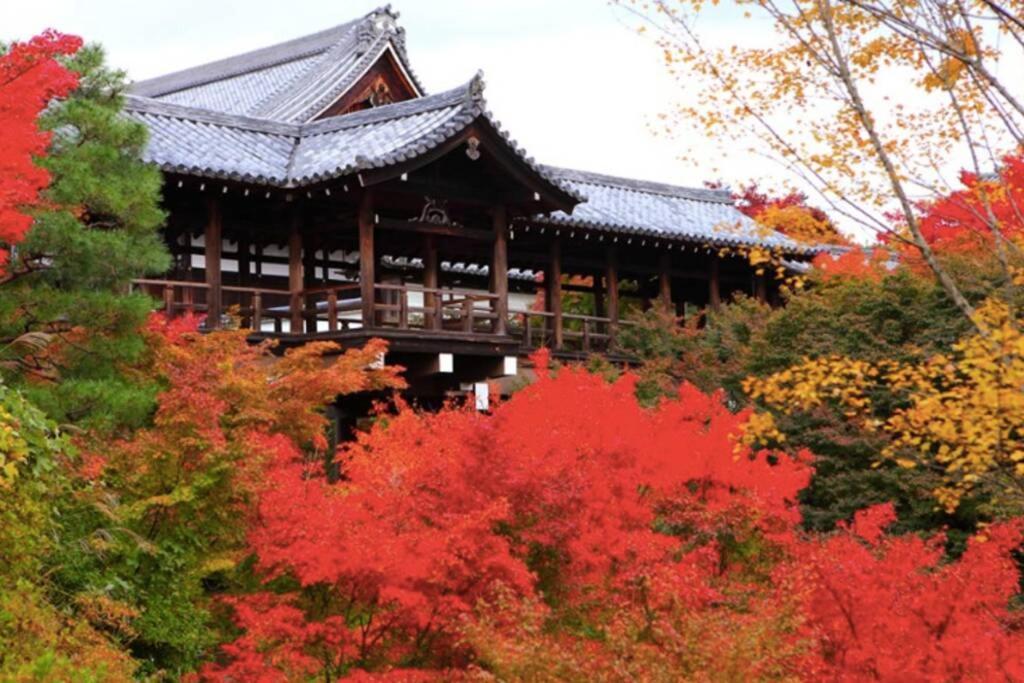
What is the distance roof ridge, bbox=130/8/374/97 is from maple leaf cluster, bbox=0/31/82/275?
61.5 feet

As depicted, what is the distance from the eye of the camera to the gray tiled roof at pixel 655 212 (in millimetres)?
23984

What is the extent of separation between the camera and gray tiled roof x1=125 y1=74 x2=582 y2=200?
19172 mm

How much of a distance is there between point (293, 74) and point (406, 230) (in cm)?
1578

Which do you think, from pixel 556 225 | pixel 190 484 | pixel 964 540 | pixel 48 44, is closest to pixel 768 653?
pixel 190 484

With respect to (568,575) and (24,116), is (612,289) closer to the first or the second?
(568,575)

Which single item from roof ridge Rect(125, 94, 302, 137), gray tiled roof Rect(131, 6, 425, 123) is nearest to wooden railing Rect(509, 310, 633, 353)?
roof ridge Rect(125, 94, 302, 137)

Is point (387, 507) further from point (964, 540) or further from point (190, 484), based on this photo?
point (964, 540)

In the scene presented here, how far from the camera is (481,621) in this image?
9.95m

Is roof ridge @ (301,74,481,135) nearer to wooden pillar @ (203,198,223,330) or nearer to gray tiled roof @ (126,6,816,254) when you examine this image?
gray tiled roof @ (126,6,816,254)

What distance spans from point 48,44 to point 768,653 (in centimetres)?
824

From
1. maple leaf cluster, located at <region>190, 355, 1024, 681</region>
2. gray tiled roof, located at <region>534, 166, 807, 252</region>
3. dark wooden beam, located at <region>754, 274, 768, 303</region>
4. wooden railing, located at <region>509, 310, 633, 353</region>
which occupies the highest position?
gray tiled roof, located at <region>534, 166, 807, 252</region>

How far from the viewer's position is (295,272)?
66.6 ft

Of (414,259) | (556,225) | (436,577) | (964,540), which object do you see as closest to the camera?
(436,577)

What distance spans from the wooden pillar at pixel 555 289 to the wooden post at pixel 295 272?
15.5ft
